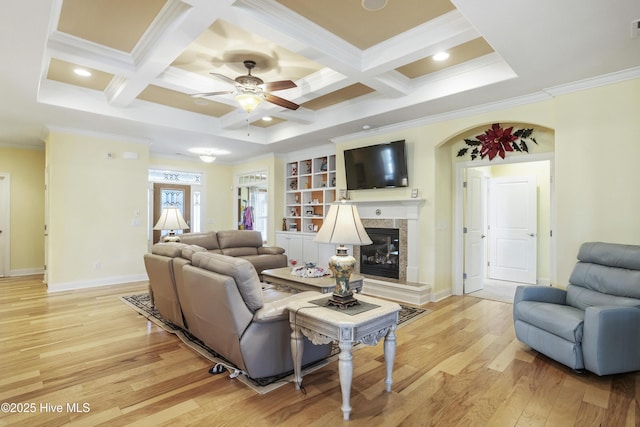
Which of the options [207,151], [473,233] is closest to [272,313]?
[473,233]

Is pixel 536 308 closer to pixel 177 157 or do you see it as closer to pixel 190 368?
pixel 190 368

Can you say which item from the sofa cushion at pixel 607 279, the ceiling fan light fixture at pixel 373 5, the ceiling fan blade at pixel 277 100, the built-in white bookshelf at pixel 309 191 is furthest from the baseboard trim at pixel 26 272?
the sofa cushion at pixel 607 279

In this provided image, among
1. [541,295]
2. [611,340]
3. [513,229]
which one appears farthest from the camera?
[513,229]

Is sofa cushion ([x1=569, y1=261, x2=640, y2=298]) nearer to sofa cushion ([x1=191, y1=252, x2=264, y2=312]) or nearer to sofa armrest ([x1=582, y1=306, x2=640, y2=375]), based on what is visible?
sofa armrest ([x1=582, y1=306, x2=640, y2=375])

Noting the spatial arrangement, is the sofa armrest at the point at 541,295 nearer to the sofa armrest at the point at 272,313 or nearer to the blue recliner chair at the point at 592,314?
the blue recliner chair at the point at 592,314

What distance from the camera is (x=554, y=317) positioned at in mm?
2861

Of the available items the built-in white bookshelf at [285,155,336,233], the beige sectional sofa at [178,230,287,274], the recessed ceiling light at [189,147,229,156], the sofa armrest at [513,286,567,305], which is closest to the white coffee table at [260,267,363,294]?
the beige sectional sofa at [178,230,287,274]

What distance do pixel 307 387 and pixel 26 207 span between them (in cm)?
768

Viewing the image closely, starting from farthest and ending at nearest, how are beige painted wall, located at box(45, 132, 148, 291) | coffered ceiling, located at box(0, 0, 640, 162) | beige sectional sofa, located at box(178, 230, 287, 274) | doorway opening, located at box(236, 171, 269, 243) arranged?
doorway opening, located at box(236, 171, 269, 243), beige sectional sofa, located at box(178, 230, 287, 274), beige painted wall, located at box(45, 132, 148, 291), coffered ceiling, located at box(0, 0, 640, 162)

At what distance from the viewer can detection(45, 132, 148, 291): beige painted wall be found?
549 centimetres

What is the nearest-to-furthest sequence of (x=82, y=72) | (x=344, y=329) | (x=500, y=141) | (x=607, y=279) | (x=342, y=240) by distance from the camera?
(x=344, y=329), (x=342, y=240), (x=607, y=279), (x=82, y=72), (x=500, y=141)

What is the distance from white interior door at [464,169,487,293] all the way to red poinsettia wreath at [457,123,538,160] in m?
0.65

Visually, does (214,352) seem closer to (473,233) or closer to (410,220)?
(410,220)

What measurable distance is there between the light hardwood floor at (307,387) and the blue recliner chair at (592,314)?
0.53 ft
